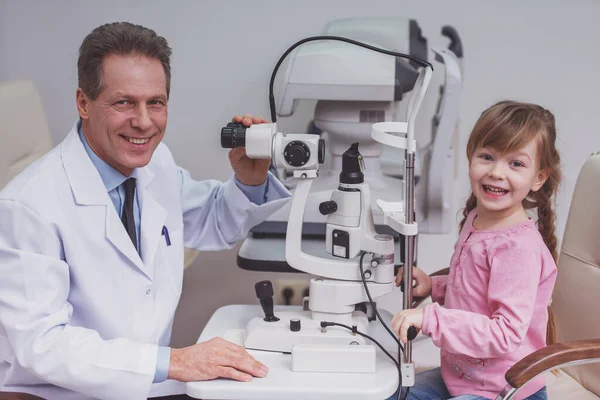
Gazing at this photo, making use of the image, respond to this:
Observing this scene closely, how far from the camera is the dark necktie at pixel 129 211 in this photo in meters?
1.56

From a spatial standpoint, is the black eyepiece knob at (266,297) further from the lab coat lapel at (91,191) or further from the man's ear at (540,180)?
the man's ear at (540,180)

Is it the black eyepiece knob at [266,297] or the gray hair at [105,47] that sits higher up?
the gray hair at [105,47]

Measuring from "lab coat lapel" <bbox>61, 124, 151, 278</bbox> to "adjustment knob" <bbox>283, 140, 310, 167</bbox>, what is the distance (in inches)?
14.1

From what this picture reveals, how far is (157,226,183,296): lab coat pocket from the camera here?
5.41 feet

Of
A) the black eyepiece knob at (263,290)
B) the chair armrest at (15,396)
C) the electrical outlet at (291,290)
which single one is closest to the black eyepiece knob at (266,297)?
the black eyepiece knob at (263,290)

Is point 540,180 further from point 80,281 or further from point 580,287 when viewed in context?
point 80,281

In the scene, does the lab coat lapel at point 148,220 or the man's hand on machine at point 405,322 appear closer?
the man's hand on machine at point 405,322

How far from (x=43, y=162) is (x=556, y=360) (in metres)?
1.03

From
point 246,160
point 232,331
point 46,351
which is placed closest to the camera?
point 46,351

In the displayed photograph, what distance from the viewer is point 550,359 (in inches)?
53.0

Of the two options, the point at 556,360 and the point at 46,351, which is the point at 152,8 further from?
the point at 556,360

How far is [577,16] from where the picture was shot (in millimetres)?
2477

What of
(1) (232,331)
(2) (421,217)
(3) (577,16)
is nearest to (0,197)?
(1) (232,331)

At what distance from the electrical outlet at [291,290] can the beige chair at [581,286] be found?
1.04 metres
